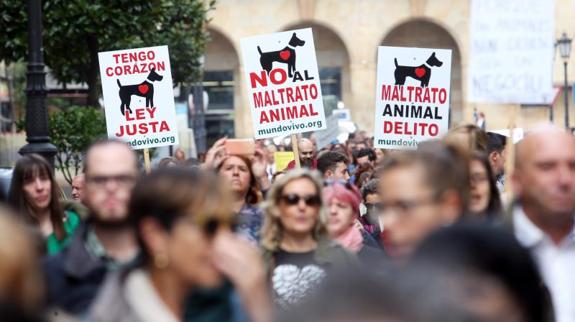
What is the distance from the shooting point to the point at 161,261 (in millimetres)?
4043

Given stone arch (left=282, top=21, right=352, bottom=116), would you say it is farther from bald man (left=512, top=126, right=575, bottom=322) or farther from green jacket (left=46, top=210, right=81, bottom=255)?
bald man (left=512, top=126, right=575, bottom=322)

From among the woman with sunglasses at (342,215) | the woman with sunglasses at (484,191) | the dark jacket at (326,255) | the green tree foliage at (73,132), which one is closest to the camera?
the woman with sunglasses at (484,191)

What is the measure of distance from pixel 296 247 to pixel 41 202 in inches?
49.9

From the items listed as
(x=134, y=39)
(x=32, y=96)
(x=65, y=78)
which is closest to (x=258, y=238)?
(x=32, y=96)

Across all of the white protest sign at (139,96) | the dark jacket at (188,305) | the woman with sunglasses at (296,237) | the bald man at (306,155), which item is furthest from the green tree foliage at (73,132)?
the dark jacket at (188,305)

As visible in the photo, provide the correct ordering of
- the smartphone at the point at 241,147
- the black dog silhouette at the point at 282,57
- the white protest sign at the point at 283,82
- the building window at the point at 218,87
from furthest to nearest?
the building window at the point at 218,87 < the black dog silhouette at the point at 282,57 < the white protest sign at the point at 283,82 < the smartphone at the point at 241,147

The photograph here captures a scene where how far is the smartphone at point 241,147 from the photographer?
9.47 m

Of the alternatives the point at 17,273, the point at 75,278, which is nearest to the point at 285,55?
the point at 75,278

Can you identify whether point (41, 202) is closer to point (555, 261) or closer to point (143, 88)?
point (555, 261)

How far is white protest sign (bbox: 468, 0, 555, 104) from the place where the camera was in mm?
9812

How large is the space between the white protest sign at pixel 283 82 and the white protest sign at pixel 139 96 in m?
0.76

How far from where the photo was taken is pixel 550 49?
9969 mm

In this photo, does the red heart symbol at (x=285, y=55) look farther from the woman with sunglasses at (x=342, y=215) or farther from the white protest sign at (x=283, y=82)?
the woman with sunglasses at (x=342, y=215)

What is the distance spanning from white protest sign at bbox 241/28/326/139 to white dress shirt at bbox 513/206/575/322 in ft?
25.1
